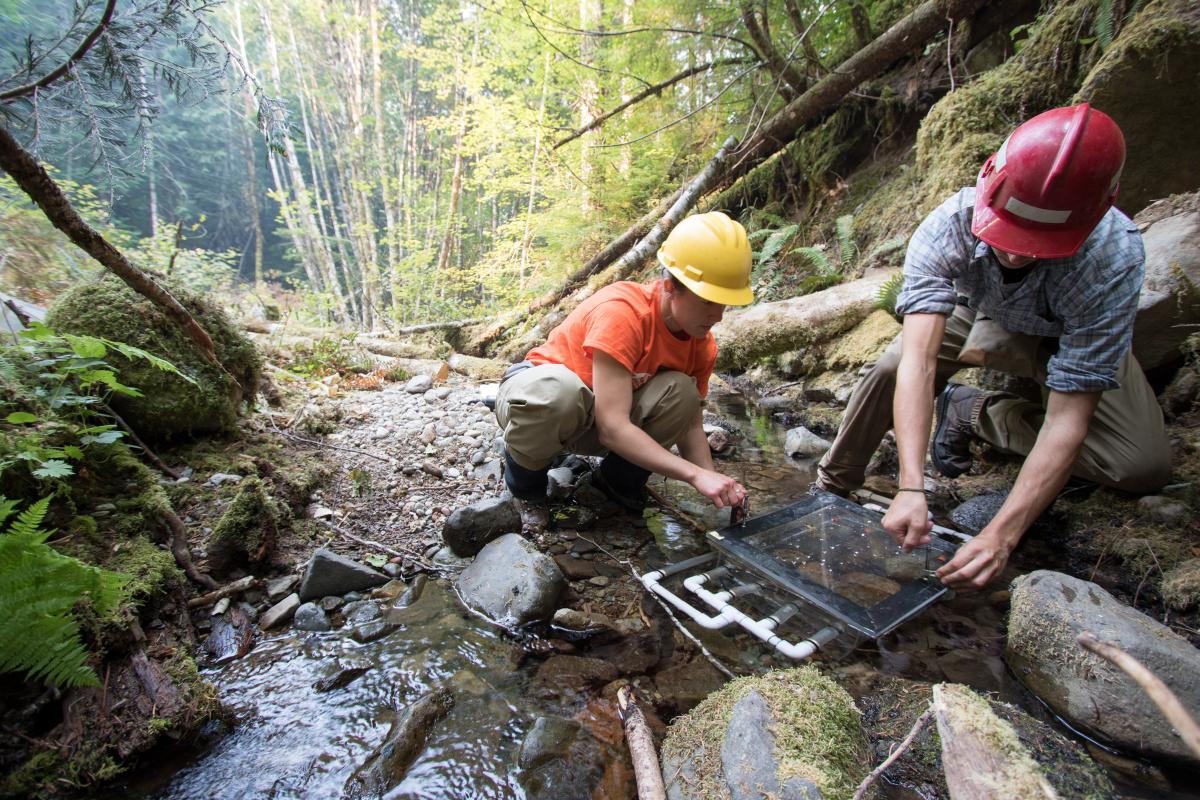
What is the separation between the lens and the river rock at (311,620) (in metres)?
1.82

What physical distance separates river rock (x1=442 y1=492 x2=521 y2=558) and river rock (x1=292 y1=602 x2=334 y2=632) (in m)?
0.61

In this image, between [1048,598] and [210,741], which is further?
[1048,598]

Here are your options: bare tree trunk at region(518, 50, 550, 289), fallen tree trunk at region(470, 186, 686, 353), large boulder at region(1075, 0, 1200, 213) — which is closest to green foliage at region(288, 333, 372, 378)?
fallen tree trunk at region(470, 186, 686, 353)

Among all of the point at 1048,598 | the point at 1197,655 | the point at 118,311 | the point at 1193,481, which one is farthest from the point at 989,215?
the point at 118,311

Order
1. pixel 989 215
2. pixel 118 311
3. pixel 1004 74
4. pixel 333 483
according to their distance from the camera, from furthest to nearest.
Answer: pixel 1004 74 < pixel 333 483 < pixel 118 311 < pixel 989 215

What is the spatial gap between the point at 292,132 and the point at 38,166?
112cm

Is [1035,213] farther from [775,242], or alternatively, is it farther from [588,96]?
[588,96]

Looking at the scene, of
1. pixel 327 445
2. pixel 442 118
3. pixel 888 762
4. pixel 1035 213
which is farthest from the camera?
pixel 442 118

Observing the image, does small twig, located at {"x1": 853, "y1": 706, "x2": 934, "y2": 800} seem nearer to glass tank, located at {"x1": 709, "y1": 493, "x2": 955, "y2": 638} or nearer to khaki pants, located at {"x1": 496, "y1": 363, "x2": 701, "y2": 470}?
glass tank, located at {"x1": 709, "y1": 493, "x2": 955, "y2": 638}

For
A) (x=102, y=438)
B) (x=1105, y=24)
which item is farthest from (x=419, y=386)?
(x=1105, y=24)

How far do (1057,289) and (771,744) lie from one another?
208 centimetres

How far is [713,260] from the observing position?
6.53ft

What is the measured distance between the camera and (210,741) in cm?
136

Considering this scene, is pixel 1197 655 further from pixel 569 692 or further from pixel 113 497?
pixel 113 497
